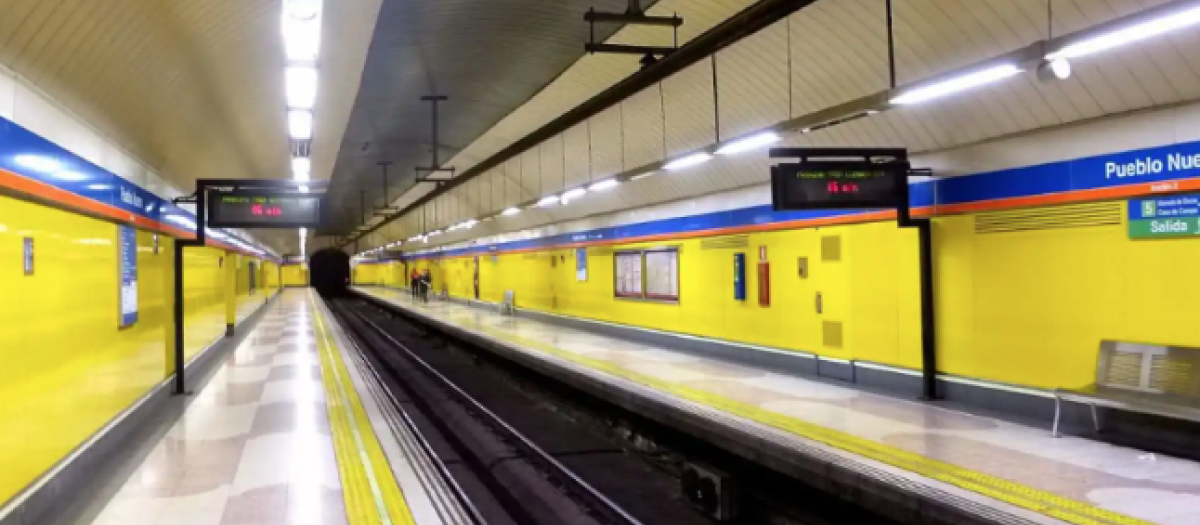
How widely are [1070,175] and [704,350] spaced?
24.7ft

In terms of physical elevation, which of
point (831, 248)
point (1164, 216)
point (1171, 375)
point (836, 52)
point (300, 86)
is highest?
point (836, 52)

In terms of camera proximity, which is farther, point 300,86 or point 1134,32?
point 300,86

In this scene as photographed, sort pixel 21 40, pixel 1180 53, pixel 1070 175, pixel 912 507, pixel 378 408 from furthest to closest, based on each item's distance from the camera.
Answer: pixel 378 408 < pixel 1070 175 < pixel 1180 53 < pixel 912 507 < pixel 21 40

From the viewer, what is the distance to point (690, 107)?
11.4m

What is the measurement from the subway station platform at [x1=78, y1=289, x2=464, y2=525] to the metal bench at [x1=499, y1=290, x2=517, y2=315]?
47.8 ft

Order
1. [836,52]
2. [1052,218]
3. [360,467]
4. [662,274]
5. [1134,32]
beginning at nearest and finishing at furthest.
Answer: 1. [1134,32]
2. [360,467]
3. [1052,218]
4. [836,52]
5. [662,274]

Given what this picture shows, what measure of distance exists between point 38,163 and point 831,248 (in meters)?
8.53

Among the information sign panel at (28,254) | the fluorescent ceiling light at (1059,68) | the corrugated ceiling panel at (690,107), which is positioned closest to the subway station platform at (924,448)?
the fluorescent ceiling light at (1059,68)

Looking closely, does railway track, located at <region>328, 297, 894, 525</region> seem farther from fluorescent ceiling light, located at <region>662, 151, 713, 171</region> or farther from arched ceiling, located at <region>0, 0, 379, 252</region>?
arched ceiling, located at <region>0, 0, 379, 252</region>

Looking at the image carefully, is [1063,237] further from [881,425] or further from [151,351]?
[151,351]

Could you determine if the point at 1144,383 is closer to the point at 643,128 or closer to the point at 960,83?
the point at 960,83

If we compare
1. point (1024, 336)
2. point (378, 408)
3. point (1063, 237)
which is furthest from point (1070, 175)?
point (378, 408)

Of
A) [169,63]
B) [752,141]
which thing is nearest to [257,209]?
[169,63]

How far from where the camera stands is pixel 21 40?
480cm
